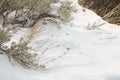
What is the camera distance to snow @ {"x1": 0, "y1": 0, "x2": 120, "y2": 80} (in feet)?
9.10

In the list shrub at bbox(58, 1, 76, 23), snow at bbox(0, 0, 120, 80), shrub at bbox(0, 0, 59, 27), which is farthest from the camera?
shrub at bbox(58, 1, 76, 23)

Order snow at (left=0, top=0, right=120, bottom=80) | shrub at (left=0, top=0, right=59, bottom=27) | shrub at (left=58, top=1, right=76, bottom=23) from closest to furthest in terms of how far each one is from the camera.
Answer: snow at (left=0, top=0, right=120, bottom=80)
shrub at (left=0, top=0, right=59, bottom=27)
shrub at (left=58, top=1, right=76, bottom=23)

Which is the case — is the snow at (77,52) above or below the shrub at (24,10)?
below

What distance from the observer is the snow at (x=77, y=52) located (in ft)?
9.10

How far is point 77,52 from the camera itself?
3250 mm

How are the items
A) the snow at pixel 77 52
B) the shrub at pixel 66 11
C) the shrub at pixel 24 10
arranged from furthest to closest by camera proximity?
the shrub at pixel 66 11, the shrub at pixel 24 10, the snow at pixel 77 52

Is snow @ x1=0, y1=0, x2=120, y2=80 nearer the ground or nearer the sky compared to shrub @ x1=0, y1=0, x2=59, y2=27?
nearer the ground

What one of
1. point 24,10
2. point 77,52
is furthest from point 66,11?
point 77,52

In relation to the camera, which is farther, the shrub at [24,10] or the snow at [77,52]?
the shrub at [24,10]

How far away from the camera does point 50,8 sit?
3.96m

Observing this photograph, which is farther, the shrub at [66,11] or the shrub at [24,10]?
the shrub at [66,11]

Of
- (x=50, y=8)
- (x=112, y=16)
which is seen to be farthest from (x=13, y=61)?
(x=112, y=16)

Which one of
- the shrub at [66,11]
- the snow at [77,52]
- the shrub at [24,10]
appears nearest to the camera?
the snow at [77,52]

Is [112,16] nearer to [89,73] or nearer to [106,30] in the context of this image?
[106,30]
